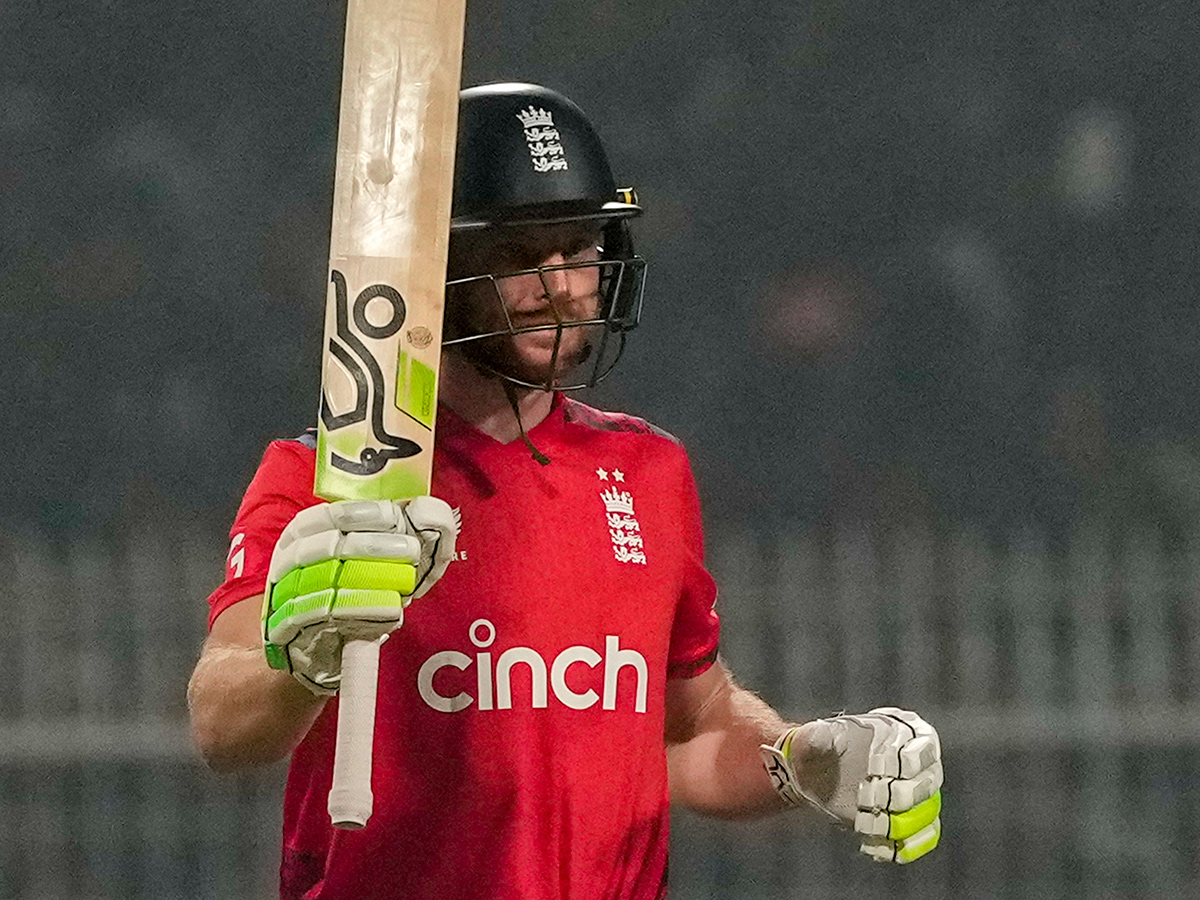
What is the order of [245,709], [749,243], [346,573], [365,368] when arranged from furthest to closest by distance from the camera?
[749,243] → [245,709] → [365,368] → [346,573]

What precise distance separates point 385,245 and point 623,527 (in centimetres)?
77

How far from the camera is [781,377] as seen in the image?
7289 millimetres

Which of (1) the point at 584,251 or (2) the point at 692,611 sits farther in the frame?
(2) the point at 692,611

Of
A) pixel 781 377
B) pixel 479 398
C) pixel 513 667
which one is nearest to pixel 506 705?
pixel 513 667

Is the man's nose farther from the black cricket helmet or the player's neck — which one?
the player's neck

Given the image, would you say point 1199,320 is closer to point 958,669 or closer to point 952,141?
point 952,141

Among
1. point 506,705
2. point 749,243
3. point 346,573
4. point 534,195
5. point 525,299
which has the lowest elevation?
point 506,705

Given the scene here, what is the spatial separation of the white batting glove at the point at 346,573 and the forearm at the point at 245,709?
7.6 inches

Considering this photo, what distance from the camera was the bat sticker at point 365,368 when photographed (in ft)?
6.60

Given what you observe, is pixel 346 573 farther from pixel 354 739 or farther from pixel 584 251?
pixel 584 251

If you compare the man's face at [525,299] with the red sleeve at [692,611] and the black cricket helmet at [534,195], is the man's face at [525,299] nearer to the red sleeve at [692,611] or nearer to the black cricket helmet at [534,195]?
the black cricket helmet at [534,195]

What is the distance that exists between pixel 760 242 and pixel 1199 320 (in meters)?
1.57

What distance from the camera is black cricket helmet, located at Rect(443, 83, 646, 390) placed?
256 cm

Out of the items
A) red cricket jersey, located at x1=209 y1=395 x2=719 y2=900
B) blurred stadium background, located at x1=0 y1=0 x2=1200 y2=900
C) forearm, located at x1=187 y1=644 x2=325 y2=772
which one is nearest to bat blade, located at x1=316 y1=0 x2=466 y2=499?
forearm, located at x1=187 y1=644 x2=325 y2=772
